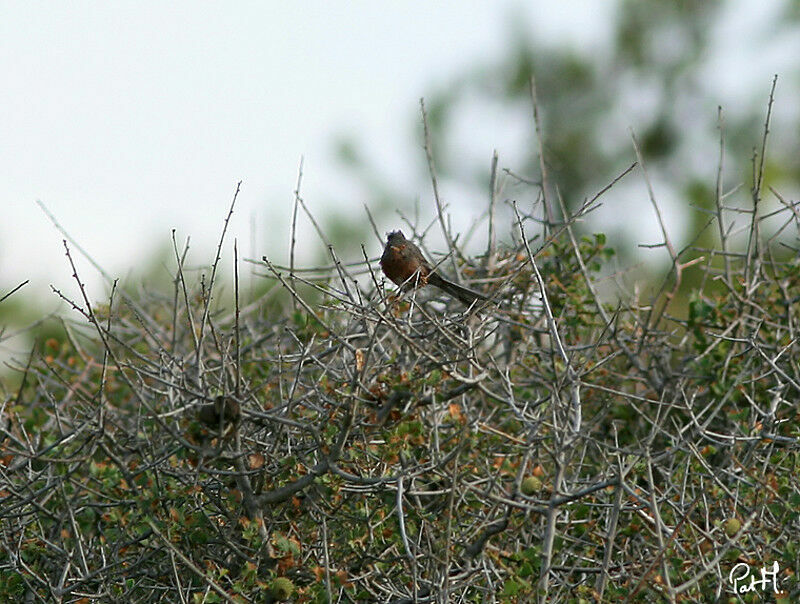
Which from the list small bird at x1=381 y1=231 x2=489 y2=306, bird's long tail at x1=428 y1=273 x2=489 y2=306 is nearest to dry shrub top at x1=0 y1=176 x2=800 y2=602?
bird's long tail at x1=428 y1=273 x2=489 y2=306

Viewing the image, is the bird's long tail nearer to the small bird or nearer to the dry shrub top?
the small bird

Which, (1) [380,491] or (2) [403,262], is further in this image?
(2) [403,262]

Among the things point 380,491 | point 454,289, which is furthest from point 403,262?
point 380,491

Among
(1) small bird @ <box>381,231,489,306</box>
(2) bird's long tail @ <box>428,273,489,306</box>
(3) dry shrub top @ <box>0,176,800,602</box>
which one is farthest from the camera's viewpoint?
(1) small bird @ <box>381,231,489,306</box>

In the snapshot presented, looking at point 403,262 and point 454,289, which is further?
point 403,262

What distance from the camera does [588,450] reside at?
6152 millimetres

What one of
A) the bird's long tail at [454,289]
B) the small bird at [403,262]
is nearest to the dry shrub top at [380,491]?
the bird's long tail at [454,289]

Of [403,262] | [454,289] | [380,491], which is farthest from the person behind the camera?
[403,262]

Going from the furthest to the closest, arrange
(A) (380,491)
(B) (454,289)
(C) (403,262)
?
(C) (403,262) < (B) (454,289) < (A) (380,491)

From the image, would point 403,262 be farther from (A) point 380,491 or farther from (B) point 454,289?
(A) point 380,491

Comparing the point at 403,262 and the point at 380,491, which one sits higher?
the point at 403,262

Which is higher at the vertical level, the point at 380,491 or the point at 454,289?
the point at 454,289

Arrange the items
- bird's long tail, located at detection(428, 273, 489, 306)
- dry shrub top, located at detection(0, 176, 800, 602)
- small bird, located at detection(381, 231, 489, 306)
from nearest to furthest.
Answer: dry shrub top, located at detection(0, 176, 800, 602), bird's long tail, located at detection(428, 273, 489, 306), small bird, located at detection(381, 231, 489, 306)

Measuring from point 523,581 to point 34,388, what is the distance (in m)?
4.41
